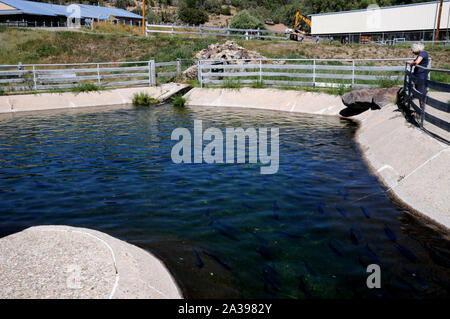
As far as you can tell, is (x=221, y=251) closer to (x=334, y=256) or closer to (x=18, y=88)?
(x=334, y=256)

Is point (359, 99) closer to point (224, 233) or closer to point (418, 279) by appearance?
point (224, 233)

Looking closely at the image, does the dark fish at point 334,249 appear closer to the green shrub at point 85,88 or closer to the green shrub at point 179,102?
the green shrub at point 179,102

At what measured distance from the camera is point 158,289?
460cm

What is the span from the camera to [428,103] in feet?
30.6

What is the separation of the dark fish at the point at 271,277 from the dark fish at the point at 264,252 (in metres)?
0.24

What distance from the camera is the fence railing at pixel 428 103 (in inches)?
331

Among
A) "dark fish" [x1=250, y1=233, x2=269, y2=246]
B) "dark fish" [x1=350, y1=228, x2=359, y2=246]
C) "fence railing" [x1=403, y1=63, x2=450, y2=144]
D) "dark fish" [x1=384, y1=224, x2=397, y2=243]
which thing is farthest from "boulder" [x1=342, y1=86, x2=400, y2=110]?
"dark fish" [x1=250, y1=233, x2=269, y2=246]

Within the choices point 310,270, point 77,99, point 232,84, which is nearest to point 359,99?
point 232,84

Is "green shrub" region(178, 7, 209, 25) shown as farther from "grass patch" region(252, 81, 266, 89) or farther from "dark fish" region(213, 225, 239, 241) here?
"dark fish" region(213, 225, 239, 241)

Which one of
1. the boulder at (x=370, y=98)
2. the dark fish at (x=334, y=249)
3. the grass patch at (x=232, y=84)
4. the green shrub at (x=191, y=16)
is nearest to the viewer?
the dark fish at (x=334, y=249)

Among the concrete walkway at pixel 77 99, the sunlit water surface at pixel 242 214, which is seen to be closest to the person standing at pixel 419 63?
the sunlit water surface at pixel 242 214

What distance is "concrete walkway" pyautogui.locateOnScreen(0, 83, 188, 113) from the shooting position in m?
21.1

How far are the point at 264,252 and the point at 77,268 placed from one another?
8.03 ft
